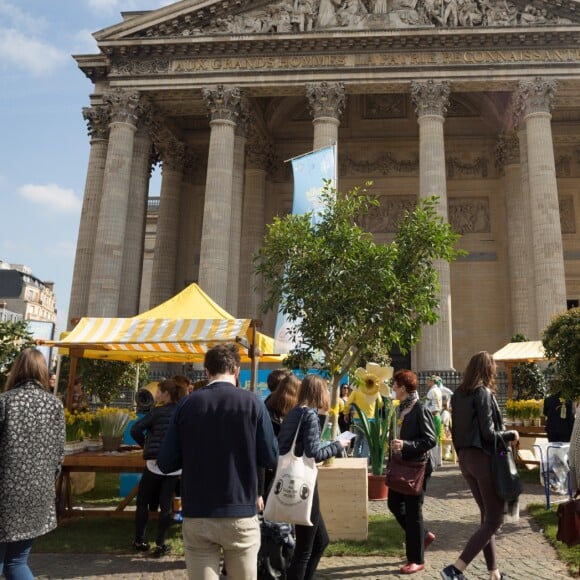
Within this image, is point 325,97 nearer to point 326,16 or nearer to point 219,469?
point 326,16

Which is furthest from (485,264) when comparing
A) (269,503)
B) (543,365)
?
(269,503)

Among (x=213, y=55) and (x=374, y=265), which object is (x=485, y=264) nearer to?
(x=213, y=55)

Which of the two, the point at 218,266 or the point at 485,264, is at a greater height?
the point at 485,264

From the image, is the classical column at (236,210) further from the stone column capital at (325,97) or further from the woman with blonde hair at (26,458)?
the woman with blonde hair at (26,458)

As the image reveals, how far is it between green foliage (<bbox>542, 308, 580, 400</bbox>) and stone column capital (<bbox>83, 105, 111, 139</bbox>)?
22.1 metres

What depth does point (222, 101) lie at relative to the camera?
23375mm

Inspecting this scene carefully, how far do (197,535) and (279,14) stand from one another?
81.6 ft

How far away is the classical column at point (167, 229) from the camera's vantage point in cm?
2817

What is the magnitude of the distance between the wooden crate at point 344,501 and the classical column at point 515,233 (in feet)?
65.7

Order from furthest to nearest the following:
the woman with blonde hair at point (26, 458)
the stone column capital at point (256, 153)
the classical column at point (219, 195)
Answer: the stone column capital at point (256, 153), the classical column at point (219, 195), the woman with blonde hair at point (26, 458)

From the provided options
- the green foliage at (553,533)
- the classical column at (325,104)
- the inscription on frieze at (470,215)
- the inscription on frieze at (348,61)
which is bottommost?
the green foliage at (553,533)

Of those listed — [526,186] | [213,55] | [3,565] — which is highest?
[213,55]

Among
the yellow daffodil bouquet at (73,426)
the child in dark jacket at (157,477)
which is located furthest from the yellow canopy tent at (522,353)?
the yellow daffodil bouquet at (73,426)

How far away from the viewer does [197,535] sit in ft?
10.8
